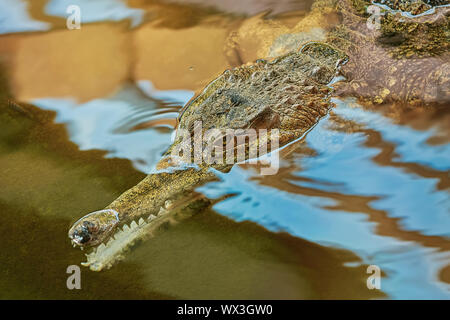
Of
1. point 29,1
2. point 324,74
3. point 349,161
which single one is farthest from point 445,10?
point 29,1

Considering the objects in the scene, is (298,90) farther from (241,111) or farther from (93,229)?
(93,229)

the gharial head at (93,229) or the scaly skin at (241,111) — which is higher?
Result: the scaly skin at (241,111)

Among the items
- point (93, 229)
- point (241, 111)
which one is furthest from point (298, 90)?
point (93, 229)

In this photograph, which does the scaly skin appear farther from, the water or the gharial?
the water

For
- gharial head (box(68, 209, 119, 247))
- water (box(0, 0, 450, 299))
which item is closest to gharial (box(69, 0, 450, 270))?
gharial head (box(68, 209, 119, 247))

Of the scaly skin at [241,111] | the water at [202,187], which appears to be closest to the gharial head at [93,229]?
the scaly skin at [241,111]

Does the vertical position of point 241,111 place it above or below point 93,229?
above

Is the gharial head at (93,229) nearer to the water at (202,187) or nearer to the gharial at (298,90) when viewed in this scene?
the gharial at (298,90)
